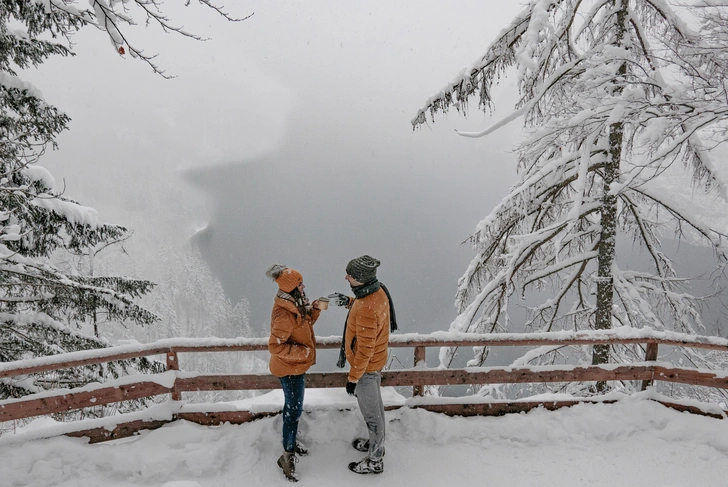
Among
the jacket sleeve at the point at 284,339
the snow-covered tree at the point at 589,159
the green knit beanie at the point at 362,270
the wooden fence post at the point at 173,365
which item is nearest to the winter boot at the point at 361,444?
the jacket sleeve at the point at 284,339

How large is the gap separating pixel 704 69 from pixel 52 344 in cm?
1113

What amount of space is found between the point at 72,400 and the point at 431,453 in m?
3.60

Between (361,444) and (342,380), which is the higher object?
(342,380)

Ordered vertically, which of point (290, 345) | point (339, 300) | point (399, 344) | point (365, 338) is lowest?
point (399, 344)

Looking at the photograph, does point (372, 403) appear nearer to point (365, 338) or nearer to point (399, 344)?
point (365, 338)

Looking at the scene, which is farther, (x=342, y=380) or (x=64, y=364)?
(x=342, y=380)

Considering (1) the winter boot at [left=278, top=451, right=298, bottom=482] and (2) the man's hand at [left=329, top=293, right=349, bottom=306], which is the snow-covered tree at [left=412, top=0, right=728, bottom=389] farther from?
(1) the winter boot at [left=278, top=451, right=298, bottom=482]

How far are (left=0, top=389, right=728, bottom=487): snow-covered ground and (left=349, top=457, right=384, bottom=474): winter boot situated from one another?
0.08 m

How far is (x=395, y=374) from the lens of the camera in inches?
166

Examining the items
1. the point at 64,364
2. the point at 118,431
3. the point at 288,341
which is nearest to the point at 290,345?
the point at 288,341

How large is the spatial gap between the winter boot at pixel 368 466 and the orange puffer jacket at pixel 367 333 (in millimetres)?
863

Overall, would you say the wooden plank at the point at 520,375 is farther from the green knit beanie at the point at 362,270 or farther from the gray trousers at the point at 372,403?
the green knit beanie at the point at 362,270

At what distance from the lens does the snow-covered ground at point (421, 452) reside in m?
3.50

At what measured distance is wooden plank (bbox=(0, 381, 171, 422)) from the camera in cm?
357
